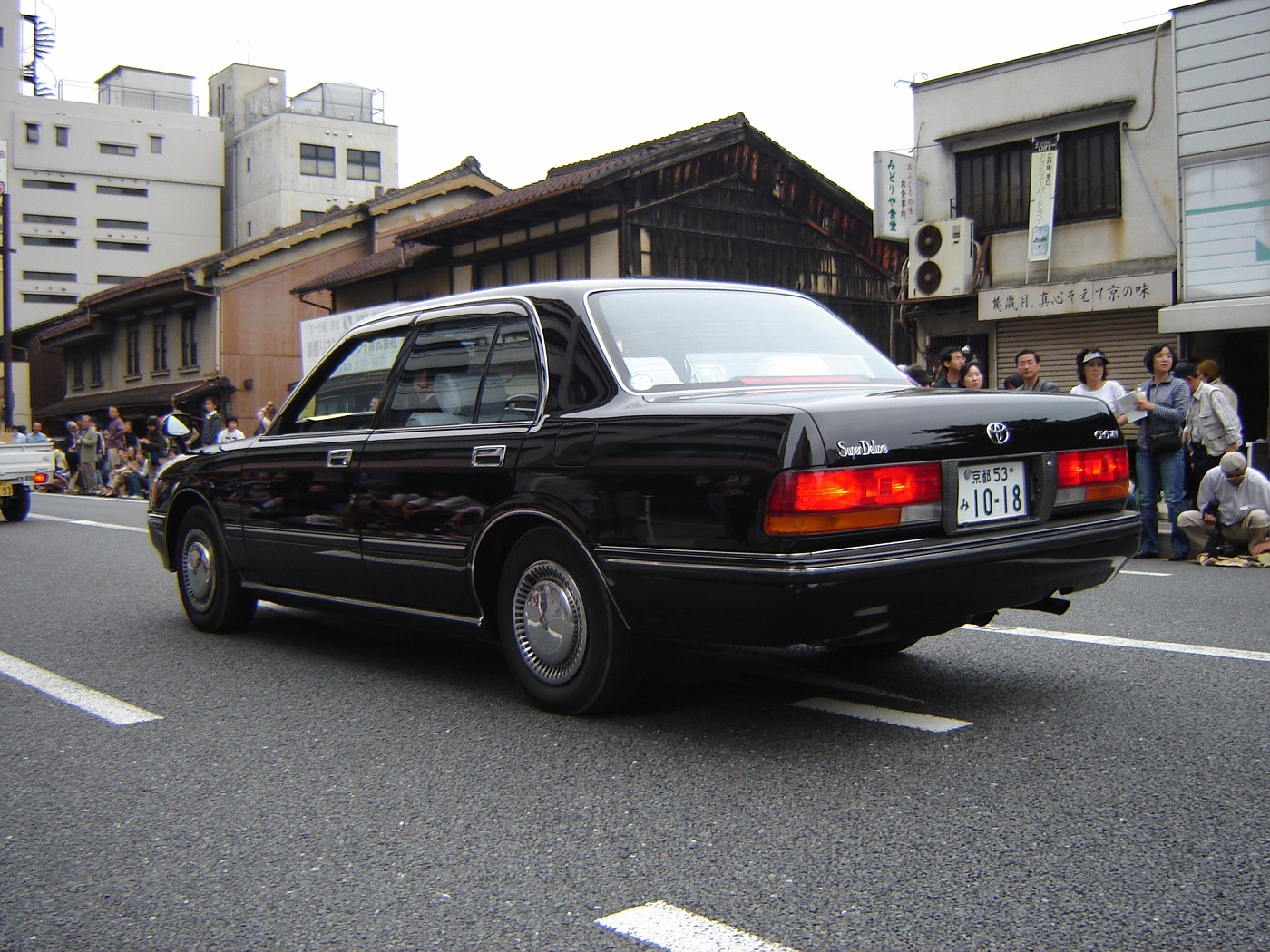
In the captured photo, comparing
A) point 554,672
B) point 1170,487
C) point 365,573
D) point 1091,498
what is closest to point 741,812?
point 554,672

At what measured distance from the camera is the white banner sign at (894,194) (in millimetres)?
18062

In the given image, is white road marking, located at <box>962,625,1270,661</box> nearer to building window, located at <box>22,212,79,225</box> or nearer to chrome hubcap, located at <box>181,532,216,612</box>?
chrome hubcap, located at <box>181,532,216,612</box>

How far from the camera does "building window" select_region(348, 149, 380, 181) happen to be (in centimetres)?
5734

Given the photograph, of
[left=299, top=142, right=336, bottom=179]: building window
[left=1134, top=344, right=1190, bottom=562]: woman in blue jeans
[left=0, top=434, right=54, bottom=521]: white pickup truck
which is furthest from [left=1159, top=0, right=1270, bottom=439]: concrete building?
[left=299, top=142, right=336, bottom=179]: building window

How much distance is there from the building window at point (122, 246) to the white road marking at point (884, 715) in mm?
62525

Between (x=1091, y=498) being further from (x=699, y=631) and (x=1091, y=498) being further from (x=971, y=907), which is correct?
(x=971, y=907)

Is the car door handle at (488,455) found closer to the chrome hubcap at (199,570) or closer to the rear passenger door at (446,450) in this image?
the rear passenger door at (446,450)

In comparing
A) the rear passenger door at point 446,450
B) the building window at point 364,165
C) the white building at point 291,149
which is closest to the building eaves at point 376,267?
the rear passenger door at point 446,450

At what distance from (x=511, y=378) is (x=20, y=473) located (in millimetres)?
13067

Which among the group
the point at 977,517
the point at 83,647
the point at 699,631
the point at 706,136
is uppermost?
the point at 706,136

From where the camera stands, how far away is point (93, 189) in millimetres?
59781

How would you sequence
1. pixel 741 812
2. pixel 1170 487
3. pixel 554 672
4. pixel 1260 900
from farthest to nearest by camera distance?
pixel 1170 487 → pixel 554 672 → pixel 741 812 → pixel 1260 900

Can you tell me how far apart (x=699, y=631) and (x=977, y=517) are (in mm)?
958

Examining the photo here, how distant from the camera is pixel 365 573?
4.89m
